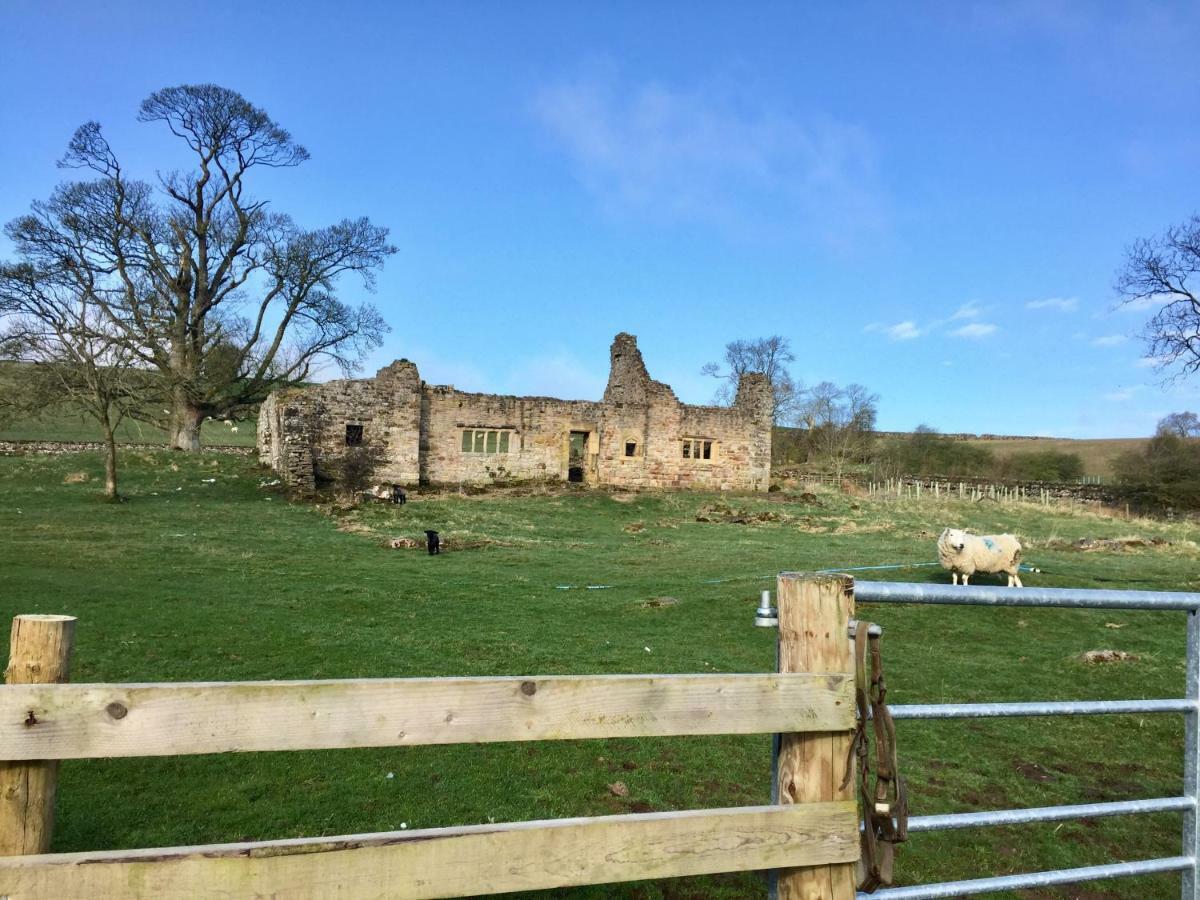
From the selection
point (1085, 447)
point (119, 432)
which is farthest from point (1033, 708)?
point (1085, 447)

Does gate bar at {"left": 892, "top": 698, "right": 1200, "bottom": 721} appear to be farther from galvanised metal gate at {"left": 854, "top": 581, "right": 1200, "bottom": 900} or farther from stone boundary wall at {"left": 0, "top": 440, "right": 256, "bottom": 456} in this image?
stone boundary wall at {"left": 0, "top": 440, "right": 256, "bottom": 456}

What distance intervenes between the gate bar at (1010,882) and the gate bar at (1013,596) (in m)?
0.94

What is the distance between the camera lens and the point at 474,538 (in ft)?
69.5

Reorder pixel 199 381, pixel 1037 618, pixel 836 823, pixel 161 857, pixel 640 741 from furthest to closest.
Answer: pixel 199 381, pixel 1037 618, pixel 640 741, pixel 836 823, pixel 161 857

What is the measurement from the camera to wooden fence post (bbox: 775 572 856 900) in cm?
253

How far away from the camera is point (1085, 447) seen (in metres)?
76.3

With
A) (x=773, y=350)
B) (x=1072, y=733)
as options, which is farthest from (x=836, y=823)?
(x=773, y=350)

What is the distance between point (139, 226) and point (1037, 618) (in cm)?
4082

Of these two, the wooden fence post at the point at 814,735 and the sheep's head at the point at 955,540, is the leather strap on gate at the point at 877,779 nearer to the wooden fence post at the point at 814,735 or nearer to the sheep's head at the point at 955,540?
the wooden fence post at the point at 814,735

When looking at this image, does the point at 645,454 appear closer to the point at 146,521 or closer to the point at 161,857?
the point at 146,521

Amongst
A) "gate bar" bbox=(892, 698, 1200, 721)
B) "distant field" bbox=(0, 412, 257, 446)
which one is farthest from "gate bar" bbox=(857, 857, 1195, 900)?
"distant field" bbox=(0, 412, 257, 446)

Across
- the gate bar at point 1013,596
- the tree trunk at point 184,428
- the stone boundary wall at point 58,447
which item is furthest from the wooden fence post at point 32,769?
the tree trunk at point 184,428

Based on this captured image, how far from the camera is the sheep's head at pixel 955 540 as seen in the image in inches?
552

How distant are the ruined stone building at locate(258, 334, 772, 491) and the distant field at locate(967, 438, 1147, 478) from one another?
35.7m
